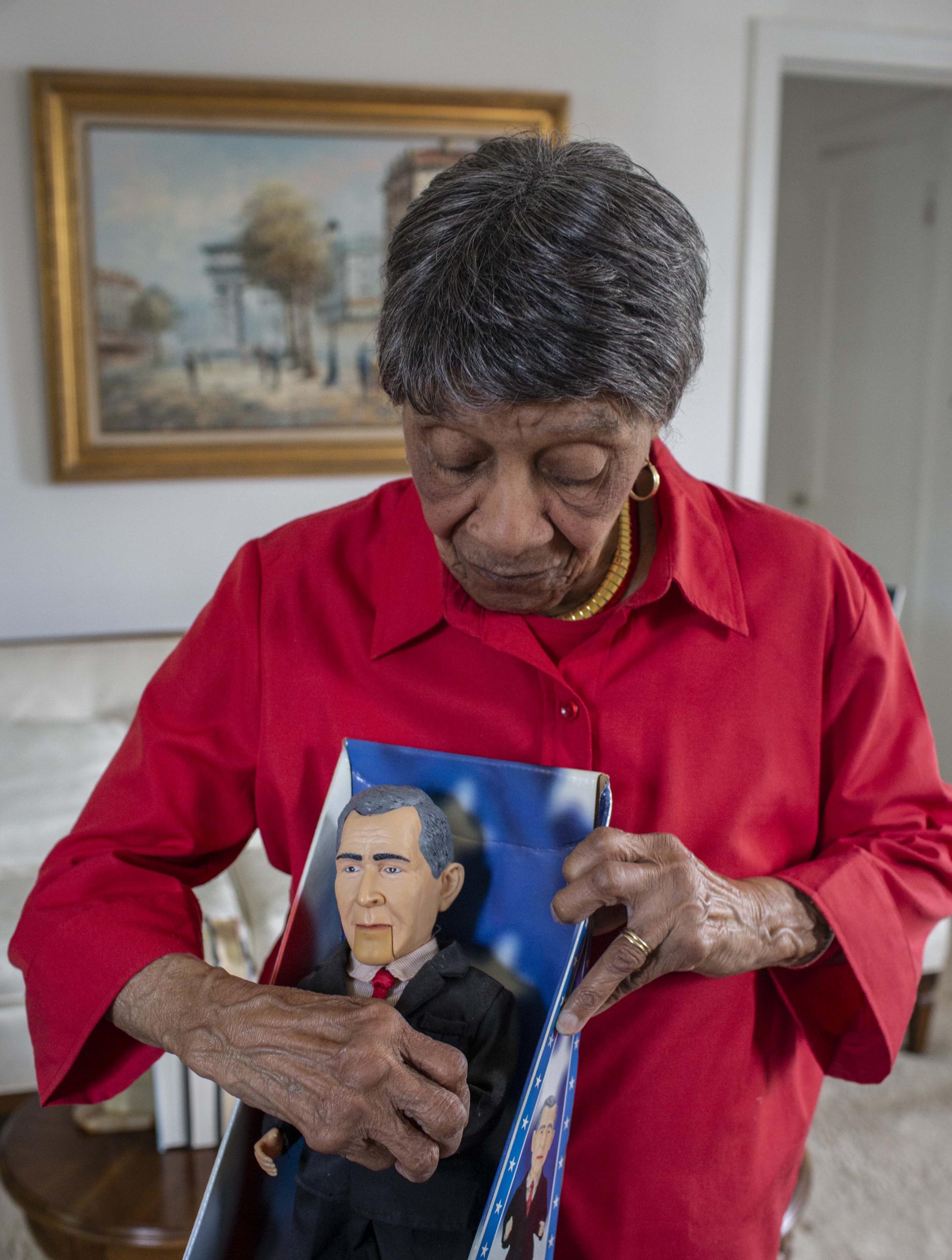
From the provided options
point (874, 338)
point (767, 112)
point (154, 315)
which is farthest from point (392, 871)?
point (874, 338)

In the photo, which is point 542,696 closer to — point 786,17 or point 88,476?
point 88,476

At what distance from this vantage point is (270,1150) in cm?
64

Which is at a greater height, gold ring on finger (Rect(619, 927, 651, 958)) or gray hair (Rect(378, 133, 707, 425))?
gray hair (Rect(378, 133, 707, 425))

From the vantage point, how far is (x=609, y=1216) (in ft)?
2.75

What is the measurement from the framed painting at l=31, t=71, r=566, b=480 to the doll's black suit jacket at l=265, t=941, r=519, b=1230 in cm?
241

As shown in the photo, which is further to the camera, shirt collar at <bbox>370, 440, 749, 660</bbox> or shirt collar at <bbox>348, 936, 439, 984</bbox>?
shirt collar at <bbox>370, 440, 749, 660</bbox>

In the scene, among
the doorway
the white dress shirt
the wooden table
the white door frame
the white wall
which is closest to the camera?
the white dress shirt

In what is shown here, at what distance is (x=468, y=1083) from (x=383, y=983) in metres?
0.09

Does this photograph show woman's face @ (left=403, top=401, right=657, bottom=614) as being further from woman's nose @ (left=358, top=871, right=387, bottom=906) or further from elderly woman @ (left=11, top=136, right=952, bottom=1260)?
woman's nose @ (left=358, top=871, right=387, bottom=906)

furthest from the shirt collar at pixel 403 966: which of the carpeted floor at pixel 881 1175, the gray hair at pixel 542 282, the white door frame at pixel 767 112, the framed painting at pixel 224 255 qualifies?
the white door frame at pixel 767 112

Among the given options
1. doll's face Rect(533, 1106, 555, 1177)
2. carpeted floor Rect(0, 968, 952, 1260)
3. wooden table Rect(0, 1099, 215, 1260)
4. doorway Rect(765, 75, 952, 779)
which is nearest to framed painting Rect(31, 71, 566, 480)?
doorway Rect(765, 75, 952, 779)

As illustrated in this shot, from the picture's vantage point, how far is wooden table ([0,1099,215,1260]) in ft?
4.73

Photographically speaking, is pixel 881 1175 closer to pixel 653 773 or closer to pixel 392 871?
pixel 653 773

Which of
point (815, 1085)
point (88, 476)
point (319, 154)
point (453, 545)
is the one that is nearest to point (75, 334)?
point (88, 476)
